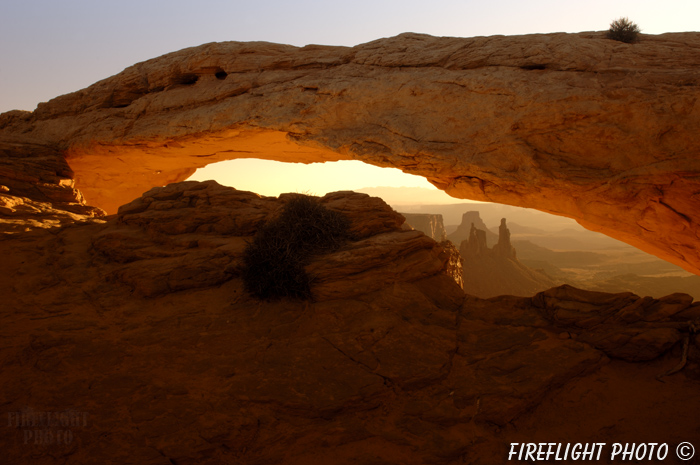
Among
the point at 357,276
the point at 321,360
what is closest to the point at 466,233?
the point at 357,276

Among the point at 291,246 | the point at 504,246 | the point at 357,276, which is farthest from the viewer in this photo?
the point at 504,246

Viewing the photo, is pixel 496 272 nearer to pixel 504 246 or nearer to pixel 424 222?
pixel 504 246

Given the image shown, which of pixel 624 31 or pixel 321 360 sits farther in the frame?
pixel 624 31

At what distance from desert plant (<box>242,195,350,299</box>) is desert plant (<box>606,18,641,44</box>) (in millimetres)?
7323

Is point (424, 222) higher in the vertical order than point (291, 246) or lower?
lower

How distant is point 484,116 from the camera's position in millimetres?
8250

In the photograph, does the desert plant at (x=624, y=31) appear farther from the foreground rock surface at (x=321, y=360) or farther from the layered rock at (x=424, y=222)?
the layered rock at (x=424, y=222)

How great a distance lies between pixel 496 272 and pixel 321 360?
104 ft

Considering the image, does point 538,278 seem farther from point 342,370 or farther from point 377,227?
point 342,370

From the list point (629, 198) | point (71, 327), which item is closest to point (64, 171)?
point (71, 327)

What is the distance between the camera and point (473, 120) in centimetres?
835

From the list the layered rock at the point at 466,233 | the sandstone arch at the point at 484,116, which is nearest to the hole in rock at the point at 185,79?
the sandstone arch at the point at 484,116

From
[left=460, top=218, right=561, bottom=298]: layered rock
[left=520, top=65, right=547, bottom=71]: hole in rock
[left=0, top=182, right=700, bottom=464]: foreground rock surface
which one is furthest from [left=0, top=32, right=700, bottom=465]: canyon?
[left=460, top=218, right=561, bottom=298]: layered rock

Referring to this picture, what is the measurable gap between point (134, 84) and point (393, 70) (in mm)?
8371
